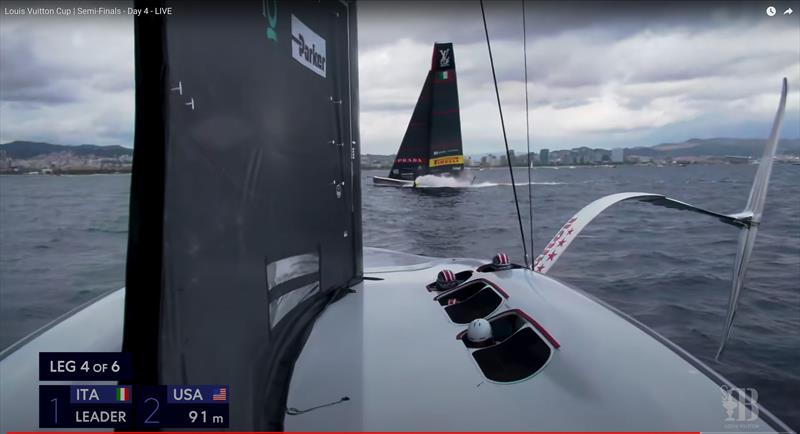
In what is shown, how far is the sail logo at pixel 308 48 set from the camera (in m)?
2.71

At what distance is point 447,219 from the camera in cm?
1823

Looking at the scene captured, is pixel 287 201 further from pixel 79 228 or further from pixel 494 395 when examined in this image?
pixel 79 228

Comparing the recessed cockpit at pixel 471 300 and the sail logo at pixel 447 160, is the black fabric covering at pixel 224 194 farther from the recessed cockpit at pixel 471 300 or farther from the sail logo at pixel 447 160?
the sail logo at pixel 447 160

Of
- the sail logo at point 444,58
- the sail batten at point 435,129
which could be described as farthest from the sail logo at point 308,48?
the sail logo at point 444,58

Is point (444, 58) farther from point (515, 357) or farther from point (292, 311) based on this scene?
point (515, 357)

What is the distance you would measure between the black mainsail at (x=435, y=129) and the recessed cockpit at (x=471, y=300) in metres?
28.4

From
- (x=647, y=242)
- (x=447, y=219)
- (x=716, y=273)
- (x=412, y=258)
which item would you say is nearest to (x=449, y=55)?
(x=447, y=219)

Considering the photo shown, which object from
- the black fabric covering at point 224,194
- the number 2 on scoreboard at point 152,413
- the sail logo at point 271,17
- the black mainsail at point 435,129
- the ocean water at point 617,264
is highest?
the black mainsail at point 435,129

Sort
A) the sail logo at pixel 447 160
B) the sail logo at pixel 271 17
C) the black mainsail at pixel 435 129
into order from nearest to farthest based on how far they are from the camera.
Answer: the sail logo at pixel 271 17
the black mainsail at pixel 435 129
the sail logo at pixel 447 160

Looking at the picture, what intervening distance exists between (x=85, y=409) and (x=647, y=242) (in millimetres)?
12127

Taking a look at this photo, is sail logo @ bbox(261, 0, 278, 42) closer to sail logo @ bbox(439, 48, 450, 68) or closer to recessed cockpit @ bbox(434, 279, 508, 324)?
recessed cockpit @ bbox(434, 279, 508, 324)

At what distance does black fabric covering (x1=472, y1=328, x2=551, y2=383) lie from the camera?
2.35 m

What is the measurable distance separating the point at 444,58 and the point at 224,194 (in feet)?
100.0

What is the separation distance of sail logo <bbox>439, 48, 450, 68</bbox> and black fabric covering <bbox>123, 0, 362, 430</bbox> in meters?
28.7
